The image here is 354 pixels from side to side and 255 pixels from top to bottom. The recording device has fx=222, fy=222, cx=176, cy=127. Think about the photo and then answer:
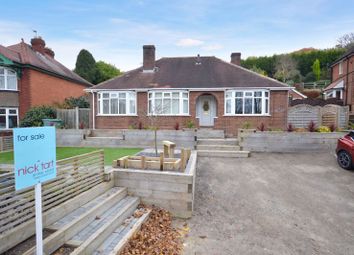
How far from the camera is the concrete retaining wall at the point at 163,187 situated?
6062 millimetres

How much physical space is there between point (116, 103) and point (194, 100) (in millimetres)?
5790

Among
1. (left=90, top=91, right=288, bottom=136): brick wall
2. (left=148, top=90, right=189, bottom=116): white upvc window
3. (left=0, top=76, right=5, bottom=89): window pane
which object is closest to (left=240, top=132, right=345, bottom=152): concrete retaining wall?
(left=90, top=91, right=288, bottom=136): brick wall

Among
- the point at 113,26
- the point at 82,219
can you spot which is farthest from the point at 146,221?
the point at 113,26

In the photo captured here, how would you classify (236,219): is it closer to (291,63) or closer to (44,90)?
(44,90)

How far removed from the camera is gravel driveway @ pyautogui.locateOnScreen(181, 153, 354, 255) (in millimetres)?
4750

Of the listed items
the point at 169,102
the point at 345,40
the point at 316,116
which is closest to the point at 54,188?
the point at 169,102

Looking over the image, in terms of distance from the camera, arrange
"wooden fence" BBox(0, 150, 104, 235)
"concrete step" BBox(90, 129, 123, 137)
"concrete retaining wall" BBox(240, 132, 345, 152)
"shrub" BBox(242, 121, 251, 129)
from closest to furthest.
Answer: "wooden fence" BBox(0, 150, 104, 235) → "concrete retaining wall" BBox(240, 132, 345, 152) → "concrete step" BBox(90, 129, 123, 137) → "shrub" BBox(242, 121, 251, 129)

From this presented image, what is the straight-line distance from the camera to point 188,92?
15844 millimetres

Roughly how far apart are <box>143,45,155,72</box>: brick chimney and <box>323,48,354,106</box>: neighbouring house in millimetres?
18402

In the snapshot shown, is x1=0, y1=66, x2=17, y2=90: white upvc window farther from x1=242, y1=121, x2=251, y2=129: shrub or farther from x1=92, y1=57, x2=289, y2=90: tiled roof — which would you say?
x1=242, y1=121, x2=251, y2=129: shrub

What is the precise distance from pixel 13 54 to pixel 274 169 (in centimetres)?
2007

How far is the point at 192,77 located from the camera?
16.9m

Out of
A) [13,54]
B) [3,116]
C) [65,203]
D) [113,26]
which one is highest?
[113,26]

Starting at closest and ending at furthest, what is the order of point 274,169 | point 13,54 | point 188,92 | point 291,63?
point 274,169
point 188,92
point 13,54
point 291,63
